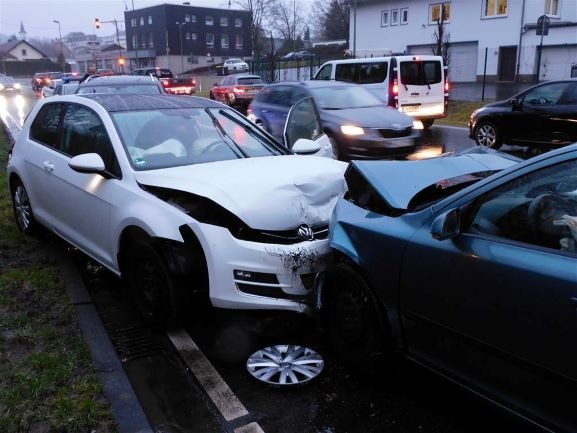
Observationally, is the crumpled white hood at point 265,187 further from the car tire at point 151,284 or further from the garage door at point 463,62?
the garage door at point 463,62

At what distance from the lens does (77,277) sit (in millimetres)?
5070

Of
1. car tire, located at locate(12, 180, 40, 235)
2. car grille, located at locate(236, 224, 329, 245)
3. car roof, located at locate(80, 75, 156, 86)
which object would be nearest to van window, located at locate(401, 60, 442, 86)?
car roof, located at locate(80, 75, 156, 86)

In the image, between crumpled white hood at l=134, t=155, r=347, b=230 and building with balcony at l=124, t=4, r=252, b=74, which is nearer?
crumpled white hood at l=134, t=155, r=347, b=230

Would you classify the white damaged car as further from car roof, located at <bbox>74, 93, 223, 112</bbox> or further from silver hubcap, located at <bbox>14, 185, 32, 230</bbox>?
silver hubcap, located at <bbox>14, 185, 32, 230</bbox>

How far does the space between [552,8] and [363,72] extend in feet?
93.5

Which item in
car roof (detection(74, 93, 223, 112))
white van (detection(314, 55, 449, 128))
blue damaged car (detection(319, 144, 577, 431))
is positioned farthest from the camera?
white van (detection(314, 55, 449, 128))

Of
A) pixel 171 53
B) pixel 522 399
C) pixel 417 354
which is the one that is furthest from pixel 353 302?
pixel 171 53

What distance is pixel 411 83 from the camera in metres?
15.1

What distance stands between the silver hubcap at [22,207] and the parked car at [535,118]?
9.51 metres

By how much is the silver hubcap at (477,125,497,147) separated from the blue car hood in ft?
29.3

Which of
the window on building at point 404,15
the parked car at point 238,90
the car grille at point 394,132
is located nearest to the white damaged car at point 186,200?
the car grille at point 394,132

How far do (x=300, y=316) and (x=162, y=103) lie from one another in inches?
94.6

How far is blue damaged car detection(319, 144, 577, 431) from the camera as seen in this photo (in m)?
2.30

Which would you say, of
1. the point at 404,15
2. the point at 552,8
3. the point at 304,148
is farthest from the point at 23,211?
the point at 404,15
